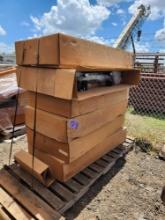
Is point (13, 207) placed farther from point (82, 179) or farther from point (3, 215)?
point (82, 179)

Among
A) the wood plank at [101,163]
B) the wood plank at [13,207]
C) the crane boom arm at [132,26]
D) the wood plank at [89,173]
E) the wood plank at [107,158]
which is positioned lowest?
the wood plank at [13,207]

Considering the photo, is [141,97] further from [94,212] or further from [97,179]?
[94,212]

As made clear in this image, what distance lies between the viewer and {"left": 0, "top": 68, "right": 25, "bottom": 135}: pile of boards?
11.1ft

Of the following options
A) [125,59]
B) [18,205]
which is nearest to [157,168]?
[125,59]

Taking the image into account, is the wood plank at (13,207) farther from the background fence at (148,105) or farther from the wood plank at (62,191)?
the background fence at (148,105)

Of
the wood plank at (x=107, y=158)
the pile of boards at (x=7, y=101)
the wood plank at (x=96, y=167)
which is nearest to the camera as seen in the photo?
the wood plank at (x=96, y=167)

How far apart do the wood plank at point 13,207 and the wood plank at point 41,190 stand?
0.22 m

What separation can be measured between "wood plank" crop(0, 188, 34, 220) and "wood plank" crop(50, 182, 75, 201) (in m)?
0.36

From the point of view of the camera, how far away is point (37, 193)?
1956 millimetres

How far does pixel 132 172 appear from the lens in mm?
2621

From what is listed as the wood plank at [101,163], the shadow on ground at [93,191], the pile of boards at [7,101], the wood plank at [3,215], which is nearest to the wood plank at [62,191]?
the shadow on ground at [93,191]

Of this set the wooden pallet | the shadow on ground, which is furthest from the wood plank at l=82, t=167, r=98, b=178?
the shadow on ground

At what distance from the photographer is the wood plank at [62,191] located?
193cm

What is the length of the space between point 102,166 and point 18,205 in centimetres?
109
